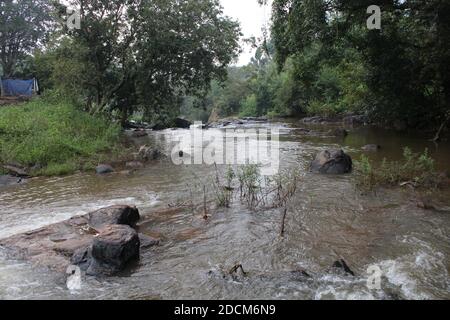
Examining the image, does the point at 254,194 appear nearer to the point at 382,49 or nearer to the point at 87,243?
the point at 87,243

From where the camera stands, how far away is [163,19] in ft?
67.5

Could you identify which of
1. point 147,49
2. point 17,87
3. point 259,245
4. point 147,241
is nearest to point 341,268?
point 259,245

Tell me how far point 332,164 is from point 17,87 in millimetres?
23516

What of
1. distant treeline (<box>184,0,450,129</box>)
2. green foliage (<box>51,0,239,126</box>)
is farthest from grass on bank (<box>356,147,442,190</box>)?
green foliage (<box>51,0,239,126</box>)

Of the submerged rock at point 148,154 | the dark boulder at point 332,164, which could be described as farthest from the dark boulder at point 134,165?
the dark boulder at point 332,164

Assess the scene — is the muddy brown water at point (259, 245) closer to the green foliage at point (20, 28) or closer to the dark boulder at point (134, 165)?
the dark boulder at point (134, 165)

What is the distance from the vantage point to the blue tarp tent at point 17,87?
27.0 m

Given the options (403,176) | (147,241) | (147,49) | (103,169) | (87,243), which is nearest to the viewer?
(87,243)

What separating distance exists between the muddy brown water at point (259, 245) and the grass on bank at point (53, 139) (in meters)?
2.79

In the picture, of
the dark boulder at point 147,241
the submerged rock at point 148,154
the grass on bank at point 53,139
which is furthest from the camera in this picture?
the submerged rock at point 148,154

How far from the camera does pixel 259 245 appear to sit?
6465mm

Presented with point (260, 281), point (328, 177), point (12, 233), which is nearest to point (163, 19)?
point (328, 177)
